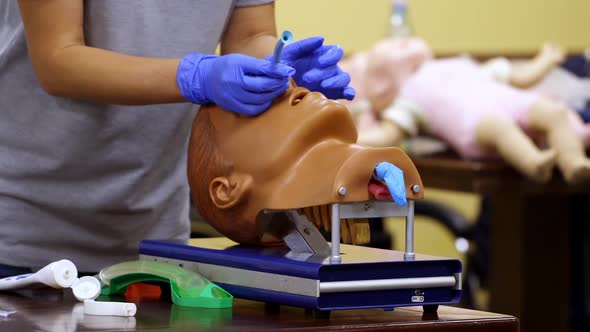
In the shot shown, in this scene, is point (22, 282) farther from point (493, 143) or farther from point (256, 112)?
point (493, 143)

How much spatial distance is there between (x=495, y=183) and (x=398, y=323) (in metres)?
1.61

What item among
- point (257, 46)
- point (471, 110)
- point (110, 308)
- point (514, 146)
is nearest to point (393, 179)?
point (110, 308)

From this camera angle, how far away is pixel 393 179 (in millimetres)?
1046

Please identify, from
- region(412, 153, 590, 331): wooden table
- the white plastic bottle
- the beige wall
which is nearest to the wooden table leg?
region(412, 153, 590, 331): wooden table

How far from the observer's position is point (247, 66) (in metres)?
1.10

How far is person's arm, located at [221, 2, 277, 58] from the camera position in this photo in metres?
1.44

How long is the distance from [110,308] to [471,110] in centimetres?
187

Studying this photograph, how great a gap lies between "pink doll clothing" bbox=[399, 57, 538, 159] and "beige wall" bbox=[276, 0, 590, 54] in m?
0.92

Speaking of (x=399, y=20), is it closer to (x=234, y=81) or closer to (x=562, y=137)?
(x=562, y=137)

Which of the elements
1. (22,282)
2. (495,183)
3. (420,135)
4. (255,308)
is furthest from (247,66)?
(420,135)

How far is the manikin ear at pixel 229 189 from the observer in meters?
1.15

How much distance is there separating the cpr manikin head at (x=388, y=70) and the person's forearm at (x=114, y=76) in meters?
1.91

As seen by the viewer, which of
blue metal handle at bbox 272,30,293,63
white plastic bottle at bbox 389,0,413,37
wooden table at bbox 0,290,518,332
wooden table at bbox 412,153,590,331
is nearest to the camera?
wooden table at bbox 0,290,518,332

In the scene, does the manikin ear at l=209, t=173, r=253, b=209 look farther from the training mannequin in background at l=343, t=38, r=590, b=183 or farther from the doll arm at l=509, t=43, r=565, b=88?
the doll arm at l=509, t=43, r=565, b=88
